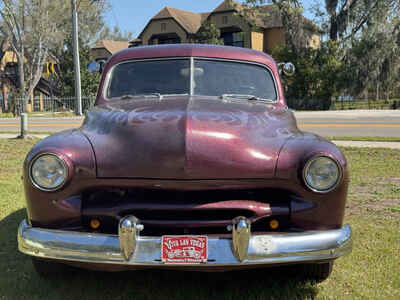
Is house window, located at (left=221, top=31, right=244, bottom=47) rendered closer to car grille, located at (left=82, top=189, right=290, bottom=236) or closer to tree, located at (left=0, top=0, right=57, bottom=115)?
tree, located at (left=0, top=0, right=57, bottom=115)

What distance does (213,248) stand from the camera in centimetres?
226

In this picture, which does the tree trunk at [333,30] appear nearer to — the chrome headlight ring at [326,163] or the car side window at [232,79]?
the car side window at [232,79]

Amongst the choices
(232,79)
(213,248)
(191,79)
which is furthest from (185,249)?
(232,79)

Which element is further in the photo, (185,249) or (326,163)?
(326,163)

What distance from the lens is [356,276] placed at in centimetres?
310

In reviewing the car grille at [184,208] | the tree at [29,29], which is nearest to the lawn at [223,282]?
the car grille at [184,208]

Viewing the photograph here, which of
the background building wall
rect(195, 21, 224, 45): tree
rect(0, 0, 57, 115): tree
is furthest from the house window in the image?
rect(0, 0, 57, 115): tree

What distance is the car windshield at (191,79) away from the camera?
369 centimetres

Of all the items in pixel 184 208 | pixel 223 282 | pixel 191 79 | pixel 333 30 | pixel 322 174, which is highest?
pixel 333 30

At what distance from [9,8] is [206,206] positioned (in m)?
28.0

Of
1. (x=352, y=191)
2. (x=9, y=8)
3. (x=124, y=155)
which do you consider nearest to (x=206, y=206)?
(x=124, y=155)

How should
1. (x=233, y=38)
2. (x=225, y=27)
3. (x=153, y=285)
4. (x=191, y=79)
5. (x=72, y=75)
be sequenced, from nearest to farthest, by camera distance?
(x=153, y=285) → (x=191, y=79) → (x=72, y=75) → (x=225, y=27) → (x=233, y=38)

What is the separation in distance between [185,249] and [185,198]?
325mm

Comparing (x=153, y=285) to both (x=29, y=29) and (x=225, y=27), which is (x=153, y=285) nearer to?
(x=29, y=29)
